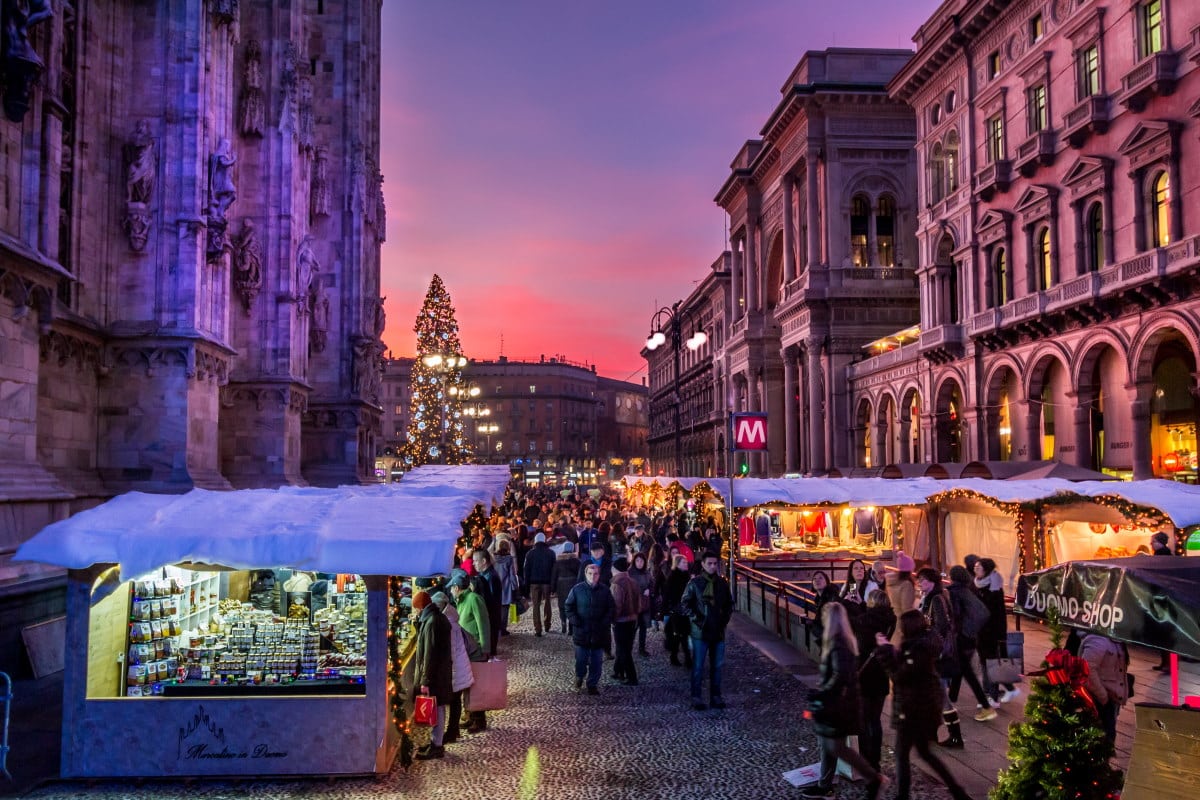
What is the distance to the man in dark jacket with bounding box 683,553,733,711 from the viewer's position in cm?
1155

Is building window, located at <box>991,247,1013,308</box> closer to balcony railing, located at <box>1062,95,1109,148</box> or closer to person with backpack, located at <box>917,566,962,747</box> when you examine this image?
balcony railing, located at <box>1062,95,1109,148</box>

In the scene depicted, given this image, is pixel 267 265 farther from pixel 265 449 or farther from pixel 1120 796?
pixel 1120 796

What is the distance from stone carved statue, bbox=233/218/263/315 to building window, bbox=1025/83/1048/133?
25845 millimetres

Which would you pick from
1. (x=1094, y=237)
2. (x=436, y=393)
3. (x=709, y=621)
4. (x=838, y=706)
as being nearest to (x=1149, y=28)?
(x=1094, y=237)

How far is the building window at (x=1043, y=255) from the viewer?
32.0 metres

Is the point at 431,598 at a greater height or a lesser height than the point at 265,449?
lesser

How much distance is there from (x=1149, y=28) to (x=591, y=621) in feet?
80.6

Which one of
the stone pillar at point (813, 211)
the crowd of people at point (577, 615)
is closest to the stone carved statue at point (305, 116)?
the crowd of people at point (577, 615)

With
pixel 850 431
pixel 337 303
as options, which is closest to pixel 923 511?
pixel 337 303

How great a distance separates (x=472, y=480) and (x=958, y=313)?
79.1 ft

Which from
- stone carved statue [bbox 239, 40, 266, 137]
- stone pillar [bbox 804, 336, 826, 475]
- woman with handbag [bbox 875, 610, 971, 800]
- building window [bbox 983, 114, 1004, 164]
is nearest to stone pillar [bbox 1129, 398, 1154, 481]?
building window [bbox 983, 114, 1004, 164]

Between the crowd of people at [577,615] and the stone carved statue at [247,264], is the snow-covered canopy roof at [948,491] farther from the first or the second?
the stone carved statue at [247,264]

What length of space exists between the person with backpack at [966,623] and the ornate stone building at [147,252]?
11748mm

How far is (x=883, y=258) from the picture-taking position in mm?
52312
